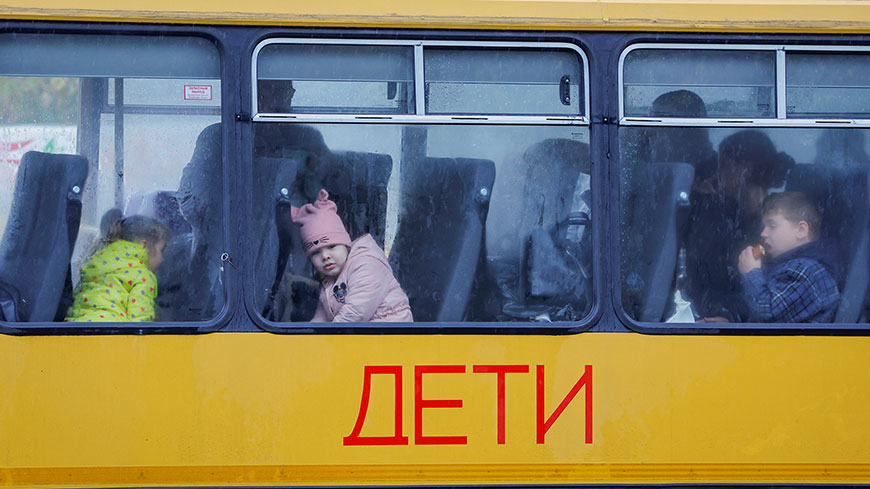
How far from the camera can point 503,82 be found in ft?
12.9

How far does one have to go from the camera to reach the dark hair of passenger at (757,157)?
4043 mm

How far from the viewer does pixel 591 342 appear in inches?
154

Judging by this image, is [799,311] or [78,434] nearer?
[78,434]

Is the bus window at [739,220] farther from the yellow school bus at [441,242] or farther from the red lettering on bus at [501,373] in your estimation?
the red lettering on bus at [501,373]

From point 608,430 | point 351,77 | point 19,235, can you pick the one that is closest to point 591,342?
point 608,430

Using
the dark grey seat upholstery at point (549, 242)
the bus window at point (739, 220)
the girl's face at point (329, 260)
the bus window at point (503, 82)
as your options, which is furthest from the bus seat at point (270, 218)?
Result: the bus window at point (739, 220)

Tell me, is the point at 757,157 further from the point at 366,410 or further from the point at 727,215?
the point at 366,410

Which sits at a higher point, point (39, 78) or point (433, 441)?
point (39, 78)

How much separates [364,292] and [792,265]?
5.90 feet

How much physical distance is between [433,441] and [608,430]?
0.71m

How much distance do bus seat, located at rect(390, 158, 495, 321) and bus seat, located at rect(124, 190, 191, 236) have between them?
871 millimetres

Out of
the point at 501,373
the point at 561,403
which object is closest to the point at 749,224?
the point at 561,403

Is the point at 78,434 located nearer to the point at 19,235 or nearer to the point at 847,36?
the point at 19,235

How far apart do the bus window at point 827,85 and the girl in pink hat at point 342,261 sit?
180 cm
